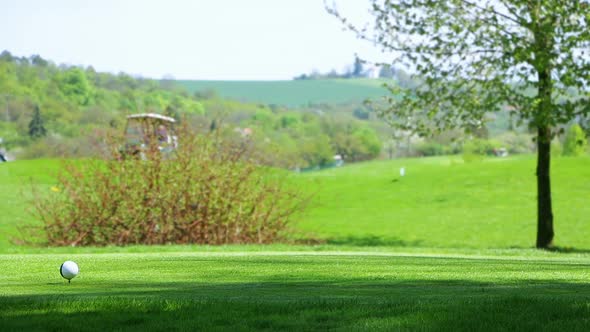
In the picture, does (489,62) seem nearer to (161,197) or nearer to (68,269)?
(161,197)

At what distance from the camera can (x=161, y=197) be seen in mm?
27266

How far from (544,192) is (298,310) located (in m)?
20.7

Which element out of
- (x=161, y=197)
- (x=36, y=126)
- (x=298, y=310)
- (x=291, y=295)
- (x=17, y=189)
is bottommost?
(x=36, y=126)

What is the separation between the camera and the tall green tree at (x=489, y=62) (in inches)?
937

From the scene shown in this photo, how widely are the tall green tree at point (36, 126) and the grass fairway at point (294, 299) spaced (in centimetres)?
11596

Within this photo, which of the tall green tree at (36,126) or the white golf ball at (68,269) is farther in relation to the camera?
the tall green tree at (36,126)

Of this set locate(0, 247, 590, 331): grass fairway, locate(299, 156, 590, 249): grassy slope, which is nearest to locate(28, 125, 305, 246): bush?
locate(299, 156, 590, 249): grassy slope

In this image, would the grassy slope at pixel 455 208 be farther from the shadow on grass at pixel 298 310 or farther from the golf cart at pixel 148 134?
the shadow on grass at pixel 298 310

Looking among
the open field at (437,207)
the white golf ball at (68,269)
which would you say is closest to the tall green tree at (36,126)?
the open field at (437,207)

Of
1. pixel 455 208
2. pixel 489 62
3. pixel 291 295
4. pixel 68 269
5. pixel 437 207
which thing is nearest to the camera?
pixel 291 295

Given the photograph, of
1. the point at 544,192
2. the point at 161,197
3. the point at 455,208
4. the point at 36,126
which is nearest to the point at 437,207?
the point at 455,208

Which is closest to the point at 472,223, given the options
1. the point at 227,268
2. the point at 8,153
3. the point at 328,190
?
the point at 328,190

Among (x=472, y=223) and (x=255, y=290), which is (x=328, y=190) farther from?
(x=255, y=290)

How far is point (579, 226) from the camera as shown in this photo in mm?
40906
